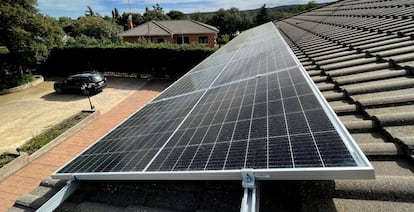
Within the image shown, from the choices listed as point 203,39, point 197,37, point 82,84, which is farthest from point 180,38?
point 82,84

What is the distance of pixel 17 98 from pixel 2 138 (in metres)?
9.48

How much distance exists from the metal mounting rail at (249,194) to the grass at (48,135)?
13.3 meters

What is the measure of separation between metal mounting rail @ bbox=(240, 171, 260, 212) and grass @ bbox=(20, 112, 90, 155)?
1331 cm

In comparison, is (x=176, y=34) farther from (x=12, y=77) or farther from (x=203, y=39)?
(x=12, y=77)

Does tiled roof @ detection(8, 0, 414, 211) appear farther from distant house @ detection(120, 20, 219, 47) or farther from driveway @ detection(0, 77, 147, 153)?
distant house @ detection(120, 20, 219, 47)

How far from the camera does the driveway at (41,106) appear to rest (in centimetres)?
1509

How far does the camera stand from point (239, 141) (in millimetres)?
2709

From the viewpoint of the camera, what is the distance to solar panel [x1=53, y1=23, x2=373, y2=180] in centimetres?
200

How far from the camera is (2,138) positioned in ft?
47.3

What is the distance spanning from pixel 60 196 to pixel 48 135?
12672 mm

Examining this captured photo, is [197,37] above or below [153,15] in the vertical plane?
below

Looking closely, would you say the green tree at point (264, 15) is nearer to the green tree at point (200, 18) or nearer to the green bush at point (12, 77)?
the green tree at point (200, 18)

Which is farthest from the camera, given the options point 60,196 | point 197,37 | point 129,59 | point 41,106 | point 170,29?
point 170,29

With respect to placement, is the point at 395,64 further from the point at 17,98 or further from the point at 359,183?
the point at 17,98
